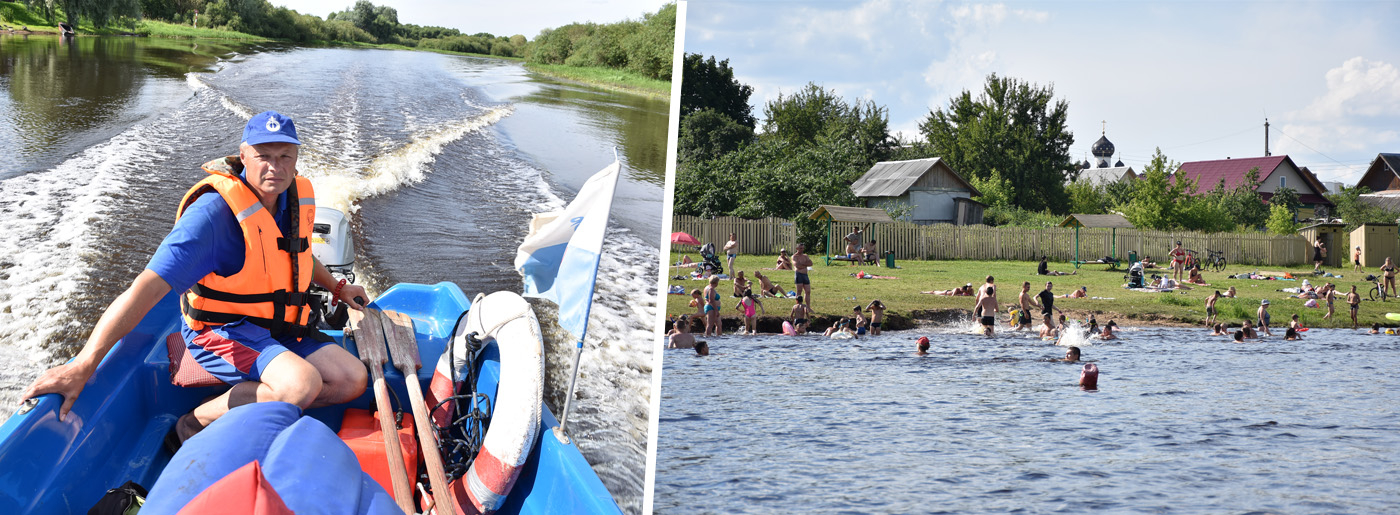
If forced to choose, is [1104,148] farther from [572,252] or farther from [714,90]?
[572,252]

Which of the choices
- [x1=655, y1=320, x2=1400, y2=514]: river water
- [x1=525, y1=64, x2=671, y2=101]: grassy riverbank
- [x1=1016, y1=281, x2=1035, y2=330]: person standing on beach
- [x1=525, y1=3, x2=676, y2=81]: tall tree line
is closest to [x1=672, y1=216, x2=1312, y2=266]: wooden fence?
[x1=1016, y1=281, x2=1035, y2=330]: person standing on beach

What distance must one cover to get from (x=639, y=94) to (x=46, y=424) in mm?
8280

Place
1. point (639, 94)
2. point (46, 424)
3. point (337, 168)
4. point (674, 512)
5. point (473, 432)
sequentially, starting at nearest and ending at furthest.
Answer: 1. point (46, 424)
2. point (473, 432)
3. point (674, 512)
4. point (337, 168)
5. point (639, 94)

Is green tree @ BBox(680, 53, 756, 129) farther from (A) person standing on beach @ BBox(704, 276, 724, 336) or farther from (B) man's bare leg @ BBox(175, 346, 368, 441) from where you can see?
(B) man's bare leg @ BBox(175, 346, 368, 441)

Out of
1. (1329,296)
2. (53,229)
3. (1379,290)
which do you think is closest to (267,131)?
(53,229)

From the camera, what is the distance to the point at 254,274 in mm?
1686

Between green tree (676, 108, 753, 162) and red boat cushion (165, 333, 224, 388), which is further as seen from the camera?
green tree (676, 108, 753, 162)

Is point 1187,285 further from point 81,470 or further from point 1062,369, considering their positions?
point 81,470

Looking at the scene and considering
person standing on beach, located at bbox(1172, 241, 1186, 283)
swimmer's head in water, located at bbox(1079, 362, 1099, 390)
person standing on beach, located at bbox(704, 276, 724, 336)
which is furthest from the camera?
person standing on beach, located at bbox(1172, 241, 1186, 283)

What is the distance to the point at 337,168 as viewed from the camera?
777 cm

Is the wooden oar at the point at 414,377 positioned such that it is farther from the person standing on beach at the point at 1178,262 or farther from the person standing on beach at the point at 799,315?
the person standing on beach at the point at 1178,262

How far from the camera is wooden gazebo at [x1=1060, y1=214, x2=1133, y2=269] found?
14.1 meters

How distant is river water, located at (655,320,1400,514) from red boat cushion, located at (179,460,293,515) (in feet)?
12.8

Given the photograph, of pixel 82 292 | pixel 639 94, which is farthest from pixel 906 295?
pixel 82 292
